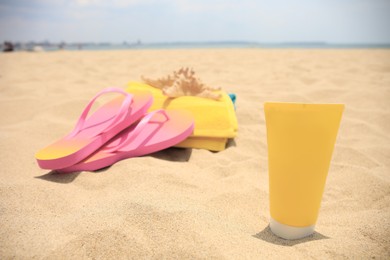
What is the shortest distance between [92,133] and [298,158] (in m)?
0.93

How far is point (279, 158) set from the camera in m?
0.68

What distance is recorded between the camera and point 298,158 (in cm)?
65

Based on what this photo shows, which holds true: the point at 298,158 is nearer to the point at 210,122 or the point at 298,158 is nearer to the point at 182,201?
the point at 182,201

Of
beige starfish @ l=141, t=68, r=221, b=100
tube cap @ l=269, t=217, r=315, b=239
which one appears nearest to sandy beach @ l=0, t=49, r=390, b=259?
tube cap @ l=269, t=217, r=315, b=239

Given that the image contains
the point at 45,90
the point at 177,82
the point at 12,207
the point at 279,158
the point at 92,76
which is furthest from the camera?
the point at 92,76

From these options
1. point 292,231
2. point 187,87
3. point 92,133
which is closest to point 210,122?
point 187,87

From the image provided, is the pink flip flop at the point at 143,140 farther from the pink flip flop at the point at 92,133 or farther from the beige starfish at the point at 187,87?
the beige starfish at the point at 187,87

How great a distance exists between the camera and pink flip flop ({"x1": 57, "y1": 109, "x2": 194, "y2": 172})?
3.75ft

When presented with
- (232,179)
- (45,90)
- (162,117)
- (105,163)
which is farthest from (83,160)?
(45,90)

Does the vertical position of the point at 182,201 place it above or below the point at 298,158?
below

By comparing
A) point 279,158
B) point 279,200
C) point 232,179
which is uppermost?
point 279,158

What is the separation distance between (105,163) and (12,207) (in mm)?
377

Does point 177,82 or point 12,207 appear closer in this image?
point 12,207

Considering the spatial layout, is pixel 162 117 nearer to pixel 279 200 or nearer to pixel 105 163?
pixel 105 163
